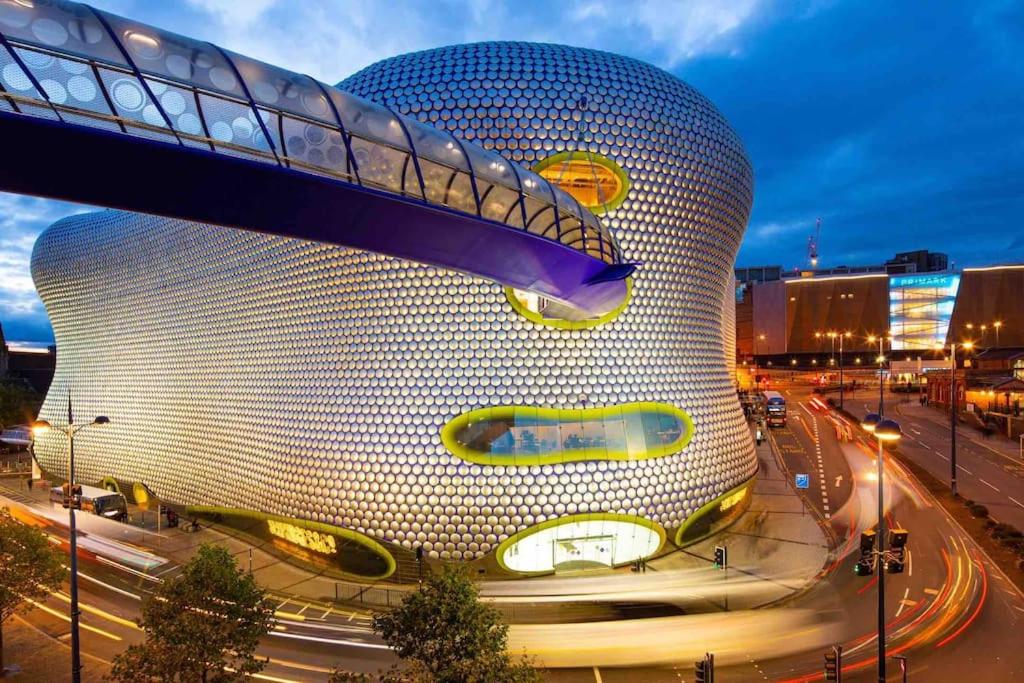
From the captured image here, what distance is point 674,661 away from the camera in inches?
480

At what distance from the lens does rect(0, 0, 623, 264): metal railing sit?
6426mm

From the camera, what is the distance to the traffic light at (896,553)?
9.63 m

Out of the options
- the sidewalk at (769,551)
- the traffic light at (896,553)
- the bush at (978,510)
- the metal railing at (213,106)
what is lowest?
the sidewalk at (769,551)

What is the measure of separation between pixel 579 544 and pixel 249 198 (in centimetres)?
1407

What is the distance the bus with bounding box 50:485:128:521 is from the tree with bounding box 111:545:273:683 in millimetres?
17994

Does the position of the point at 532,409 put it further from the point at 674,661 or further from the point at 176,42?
the point at 176,42

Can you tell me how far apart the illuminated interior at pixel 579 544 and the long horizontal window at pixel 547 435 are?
6.40 feet

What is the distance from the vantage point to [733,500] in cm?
2169

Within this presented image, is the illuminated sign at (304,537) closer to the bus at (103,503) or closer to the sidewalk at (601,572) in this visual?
the sidewalk at (601,572)

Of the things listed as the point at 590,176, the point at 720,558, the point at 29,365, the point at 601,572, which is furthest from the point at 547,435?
the point at 29,365

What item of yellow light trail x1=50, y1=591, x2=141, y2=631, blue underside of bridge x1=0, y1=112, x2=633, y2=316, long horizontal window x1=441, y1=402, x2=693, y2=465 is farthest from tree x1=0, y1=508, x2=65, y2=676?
long horizontal window x1=441, y1=402, x2=693, y2=465

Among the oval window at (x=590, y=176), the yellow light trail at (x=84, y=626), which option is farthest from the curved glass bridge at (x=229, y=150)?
the yellow light trail at (x=84, y=626)

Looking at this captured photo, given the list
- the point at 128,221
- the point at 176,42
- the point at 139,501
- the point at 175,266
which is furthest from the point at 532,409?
the point at 128,221

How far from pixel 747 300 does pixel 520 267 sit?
87.0 metres
